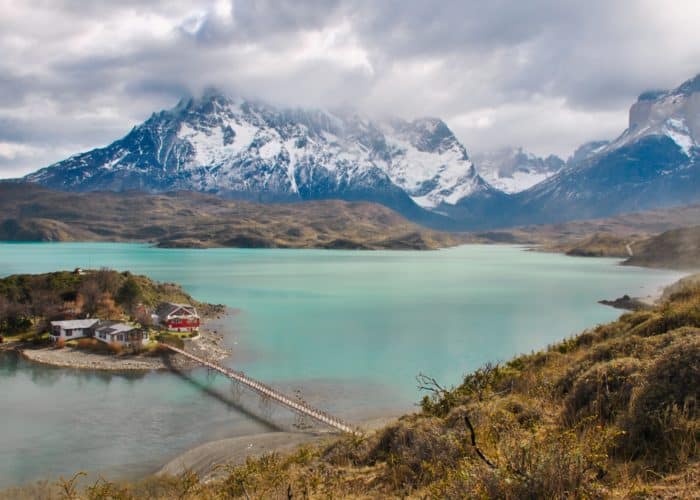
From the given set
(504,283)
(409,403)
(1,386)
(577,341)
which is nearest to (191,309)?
(1,386)

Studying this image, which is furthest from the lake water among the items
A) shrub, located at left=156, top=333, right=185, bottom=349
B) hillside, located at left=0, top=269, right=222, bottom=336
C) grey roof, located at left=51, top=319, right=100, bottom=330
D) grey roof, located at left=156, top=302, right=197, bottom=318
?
hillside, located at left=0, top=269, right=222, bottom=336

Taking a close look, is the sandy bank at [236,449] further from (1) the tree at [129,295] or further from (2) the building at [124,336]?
(1) the tree at [129,295]

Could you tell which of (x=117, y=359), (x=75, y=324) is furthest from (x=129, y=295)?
(x=117, y=359)

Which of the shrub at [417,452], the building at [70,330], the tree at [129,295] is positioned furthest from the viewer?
the tree at [129,295]

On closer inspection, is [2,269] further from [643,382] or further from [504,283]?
[643,382]

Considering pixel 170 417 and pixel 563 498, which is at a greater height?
pixel 563 498

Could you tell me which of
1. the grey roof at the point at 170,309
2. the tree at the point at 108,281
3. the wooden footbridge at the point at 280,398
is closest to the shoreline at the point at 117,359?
the wooden footbridge at the point at 280,398

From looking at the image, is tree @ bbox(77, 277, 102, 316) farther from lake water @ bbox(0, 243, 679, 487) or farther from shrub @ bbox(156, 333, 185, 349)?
lake water @ bbox(0, 243, 679, 487)

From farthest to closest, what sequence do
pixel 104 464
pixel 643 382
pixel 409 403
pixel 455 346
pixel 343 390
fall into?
1. pixel 455 346
2. pixel 343 390
3. pixel 409 403
4. pixel 104 464
5. pixel 643 382

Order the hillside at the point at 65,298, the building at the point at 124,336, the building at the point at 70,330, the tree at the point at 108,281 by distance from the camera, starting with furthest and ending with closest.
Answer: the tree at the point at 108,281 → the hillside at the point at 65,298 → the building at the point at 70,330 → the building at the point at 124,336
